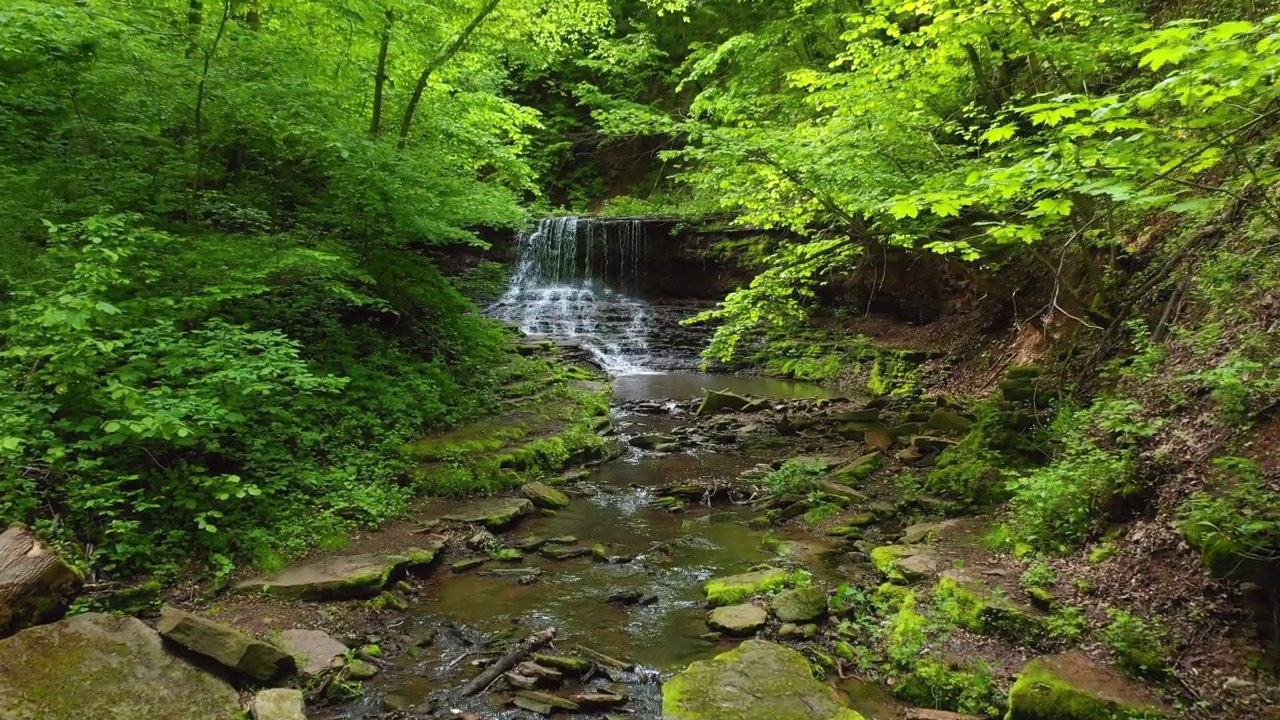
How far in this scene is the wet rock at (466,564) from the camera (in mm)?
6363

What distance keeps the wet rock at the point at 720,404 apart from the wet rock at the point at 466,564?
7.10 m

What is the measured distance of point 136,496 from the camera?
5242 mm

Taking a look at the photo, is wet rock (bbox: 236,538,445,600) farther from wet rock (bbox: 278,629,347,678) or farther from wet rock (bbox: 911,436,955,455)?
wet rock (bbox: 911,436,955,455)

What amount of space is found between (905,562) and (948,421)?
14.5 feet

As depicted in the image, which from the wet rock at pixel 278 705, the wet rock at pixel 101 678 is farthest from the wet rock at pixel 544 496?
the wet rock at pixel 101 678

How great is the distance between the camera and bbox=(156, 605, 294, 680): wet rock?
4.07 metres

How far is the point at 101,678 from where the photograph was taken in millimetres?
3754

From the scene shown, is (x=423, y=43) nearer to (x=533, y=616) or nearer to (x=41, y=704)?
(x=533, y=616)

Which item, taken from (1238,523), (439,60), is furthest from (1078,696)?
(439,60)

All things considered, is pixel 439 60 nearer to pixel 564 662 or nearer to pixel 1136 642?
pixel 564 662

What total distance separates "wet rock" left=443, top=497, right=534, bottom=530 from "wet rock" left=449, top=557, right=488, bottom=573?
76cm

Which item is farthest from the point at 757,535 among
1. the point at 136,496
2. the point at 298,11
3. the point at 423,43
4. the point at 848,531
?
the point at 298,11

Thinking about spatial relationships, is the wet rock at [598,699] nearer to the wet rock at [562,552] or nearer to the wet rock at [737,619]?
the wet rock at [737,619]

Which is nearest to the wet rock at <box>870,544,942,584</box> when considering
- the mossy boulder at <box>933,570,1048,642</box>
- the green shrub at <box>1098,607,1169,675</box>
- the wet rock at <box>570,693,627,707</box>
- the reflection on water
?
the mossy boulder at <box>933,570,1048,642</box>
